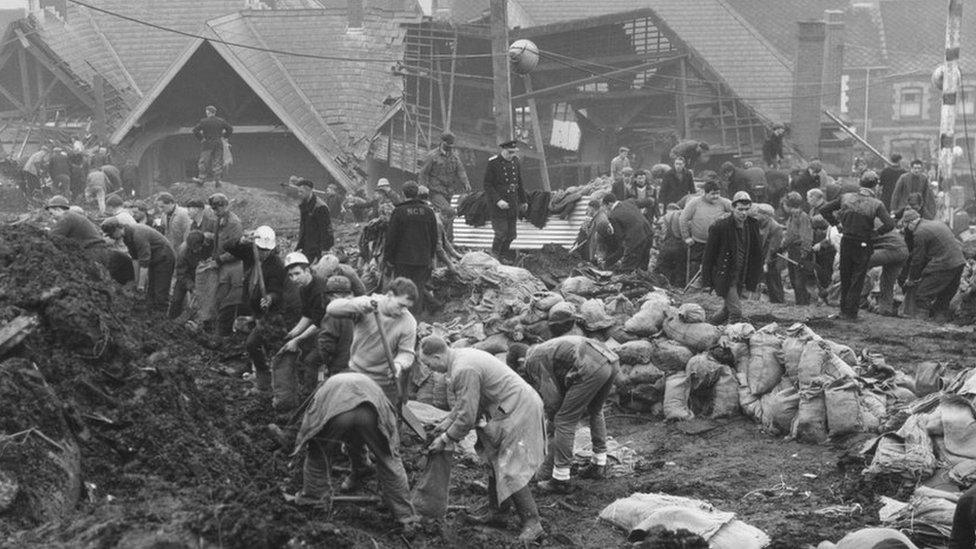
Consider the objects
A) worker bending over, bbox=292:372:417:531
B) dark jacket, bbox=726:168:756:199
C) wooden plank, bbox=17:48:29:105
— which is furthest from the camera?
wooden plank, bbox=17:48:29:105

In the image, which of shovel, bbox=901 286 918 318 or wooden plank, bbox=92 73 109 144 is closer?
shovel, bbox=901 286 918 318

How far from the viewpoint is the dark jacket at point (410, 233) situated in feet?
48.9

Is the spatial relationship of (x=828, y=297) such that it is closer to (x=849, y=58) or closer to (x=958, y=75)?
(x=958, y=75)

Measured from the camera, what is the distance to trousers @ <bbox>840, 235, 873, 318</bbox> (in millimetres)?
15367

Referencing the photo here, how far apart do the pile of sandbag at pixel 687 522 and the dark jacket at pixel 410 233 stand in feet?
18.6

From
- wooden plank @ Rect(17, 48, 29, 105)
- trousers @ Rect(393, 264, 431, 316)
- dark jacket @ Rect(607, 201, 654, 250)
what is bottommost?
trousers @ Rect(393, 264, 431, 316)

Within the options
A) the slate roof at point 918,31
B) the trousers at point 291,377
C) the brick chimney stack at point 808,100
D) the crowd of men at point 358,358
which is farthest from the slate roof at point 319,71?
the slate roof at point 918,31

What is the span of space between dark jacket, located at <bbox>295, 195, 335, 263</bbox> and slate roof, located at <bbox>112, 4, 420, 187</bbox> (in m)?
13.9

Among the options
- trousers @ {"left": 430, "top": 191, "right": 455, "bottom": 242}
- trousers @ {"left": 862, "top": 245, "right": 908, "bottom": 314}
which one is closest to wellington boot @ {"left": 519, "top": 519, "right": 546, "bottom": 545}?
trousers @ {"left": 862, "top": 245, "right": 908, "bottom": 314}

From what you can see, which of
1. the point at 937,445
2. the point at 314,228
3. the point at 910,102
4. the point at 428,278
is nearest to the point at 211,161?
the point at 314,228

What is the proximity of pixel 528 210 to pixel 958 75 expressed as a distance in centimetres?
1107

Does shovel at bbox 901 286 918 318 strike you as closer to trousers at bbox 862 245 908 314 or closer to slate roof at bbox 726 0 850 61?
trousers at bbox 862 245 908 314

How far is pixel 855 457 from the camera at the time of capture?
10.7 m

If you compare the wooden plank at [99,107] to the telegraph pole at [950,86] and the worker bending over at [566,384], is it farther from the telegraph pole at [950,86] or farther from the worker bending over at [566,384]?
the worker bending over at [566,384]
